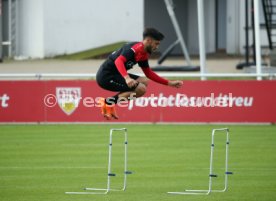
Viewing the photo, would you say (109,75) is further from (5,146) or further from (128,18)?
(128,18)

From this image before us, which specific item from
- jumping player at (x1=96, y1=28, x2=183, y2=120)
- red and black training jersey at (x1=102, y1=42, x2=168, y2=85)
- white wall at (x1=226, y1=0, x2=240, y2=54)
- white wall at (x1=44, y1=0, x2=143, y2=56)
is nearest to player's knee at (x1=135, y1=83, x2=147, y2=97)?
jumping player at (x1=96, y1=28, x2=183, y2=120)

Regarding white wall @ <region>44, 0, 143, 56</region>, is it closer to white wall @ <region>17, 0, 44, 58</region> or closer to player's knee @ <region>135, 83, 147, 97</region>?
white wall @ <region>17, 0, 44, 58</region>

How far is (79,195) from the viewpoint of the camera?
15422 millimetres

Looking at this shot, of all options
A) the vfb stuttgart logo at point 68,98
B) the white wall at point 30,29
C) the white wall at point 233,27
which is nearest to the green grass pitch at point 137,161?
the vfb stuttgart logo at point 68,98

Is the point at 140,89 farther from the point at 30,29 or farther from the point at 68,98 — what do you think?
the point at 30,29

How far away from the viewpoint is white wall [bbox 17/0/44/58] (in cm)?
4559

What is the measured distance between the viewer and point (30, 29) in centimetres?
4650

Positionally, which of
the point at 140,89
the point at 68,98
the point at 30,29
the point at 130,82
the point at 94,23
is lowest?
the point at 68,98

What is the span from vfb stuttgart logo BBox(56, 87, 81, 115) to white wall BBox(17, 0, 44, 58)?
60.0ft

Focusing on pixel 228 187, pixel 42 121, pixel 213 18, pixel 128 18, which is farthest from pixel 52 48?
pixel 228 187

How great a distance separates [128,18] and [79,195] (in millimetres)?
31621

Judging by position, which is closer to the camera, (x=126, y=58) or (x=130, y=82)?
(x=130, y=82)

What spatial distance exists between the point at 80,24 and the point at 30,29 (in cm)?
242

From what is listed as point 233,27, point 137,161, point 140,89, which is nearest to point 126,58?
point 140,89
